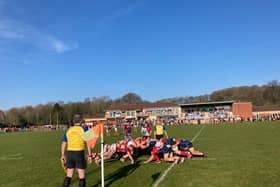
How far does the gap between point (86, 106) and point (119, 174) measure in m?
139

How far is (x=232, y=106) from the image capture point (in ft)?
303

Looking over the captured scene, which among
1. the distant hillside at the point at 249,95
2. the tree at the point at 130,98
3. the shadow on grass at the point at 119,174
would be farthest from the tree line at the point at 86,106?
the shadow on grass at the point at 119,174

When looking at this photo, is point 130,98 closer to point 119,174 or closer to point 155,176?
point 119,174

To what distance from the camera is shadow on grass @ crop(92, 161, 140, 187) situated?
898cm

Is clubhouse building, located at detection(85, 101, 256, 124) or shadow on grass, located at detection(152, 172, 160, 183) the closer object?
shadow on grass, located at detection(152, 172, 160, 183)

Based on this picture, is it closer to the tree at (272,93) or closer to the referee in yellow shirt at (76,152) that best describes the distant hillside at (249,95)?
the tree at (272,93)

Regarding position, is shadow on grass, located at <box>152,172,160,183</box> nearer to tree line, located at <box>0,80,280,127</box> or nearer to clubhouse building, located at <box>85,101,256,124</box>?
clubhouse building, located at <box>85,101,256,124</box>

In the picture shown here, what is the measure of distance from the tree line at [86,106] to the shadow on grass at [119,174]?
107803 millimetres

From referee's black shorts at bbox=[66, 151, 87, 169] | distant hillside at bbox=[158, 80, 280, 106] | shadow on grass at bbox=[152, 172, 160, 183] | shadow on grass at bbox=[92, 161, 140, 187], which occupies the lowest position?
shadow on grass at bbox=[92, 161, 140, 187]

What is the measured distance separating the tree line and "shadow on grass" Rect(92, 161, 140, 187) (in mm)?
107803

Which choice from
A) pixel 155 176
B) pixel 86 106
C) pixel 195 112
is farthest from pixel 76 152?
pixel 86 106

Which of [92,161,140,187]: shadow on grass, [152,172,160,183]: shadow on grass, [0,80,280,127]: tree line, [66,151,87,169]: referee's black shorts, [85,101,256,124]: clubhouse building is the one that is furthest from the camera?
[0,80,280,127]: tree line

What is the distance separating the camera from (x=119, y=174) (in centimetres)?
1010

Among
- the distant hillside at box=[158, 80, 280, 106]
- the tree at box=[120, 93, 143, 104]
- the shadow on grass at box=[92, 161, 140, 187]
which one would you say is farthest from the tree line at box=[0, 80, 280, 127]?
the shadow on grass at box=[92, 161, 140, 187]
